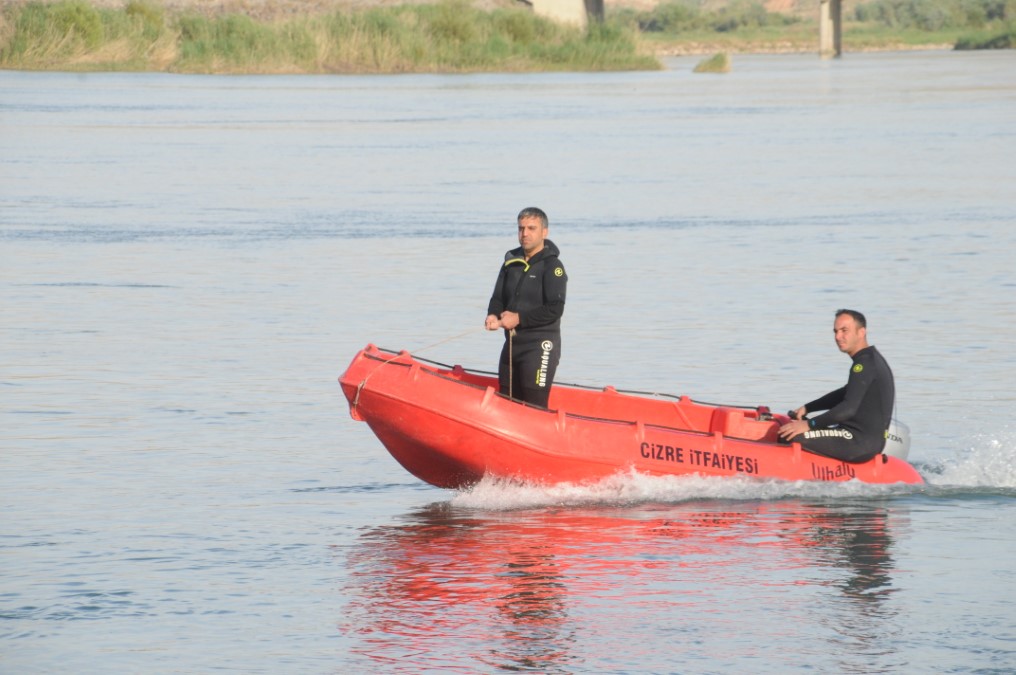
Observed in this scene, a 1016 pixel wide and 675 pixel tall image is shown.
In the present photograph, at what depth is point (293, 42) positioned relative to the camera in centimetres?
7069

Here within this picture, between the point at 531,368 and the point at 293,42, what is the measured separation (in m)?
61.0

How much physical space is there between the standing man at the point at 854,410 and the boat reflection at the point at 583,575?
37 cm

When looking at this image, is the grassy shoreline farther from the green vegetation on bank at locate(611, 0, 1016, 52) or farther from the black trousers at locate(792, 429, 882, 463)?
the black trousers at locate(792, 429, 882, 463)

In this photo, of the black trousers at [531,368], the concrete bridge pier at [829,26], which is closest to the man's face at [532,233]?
the black trousers at [531,368]

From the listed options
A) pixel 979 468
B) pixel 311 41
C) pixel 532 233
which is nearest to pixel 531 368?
pixel 532 233

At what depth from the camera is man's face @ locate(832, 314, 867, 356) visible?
11117mm

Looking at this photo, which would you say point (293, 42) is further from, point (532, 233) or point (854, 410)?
point (854, 410)

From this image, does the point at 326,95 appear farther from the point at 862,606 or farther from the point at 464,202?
the point at 862,606

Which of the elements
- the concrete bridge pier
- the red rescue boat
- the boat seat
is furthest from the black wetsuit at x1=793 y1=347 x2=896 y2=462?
the concrete bridge pier

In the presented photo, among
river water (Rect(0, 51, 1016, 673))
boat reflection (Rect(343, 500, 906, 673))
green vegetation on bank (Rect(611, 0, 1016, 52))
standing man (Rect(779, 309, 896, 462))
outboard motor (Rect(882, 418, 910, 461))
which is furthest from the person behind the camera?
green vegetation on bank (Rect(611, 0, 1016, 52))

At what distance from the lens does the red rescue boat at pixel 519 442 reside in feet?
36.0

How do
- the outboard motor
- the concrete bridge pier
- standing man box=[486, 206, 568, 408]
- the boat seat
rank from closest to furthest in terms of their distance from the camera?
standing man box=[486, 206, 568, 408]
the outboard motor
the boat seat
the concrete bridge pier

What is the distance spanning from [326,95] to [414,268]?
3817 centimetres

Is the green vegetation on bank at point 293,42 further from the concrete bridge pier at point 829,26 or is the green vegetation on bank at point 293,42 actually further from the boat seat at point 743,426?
the boat seat at point 743,426
